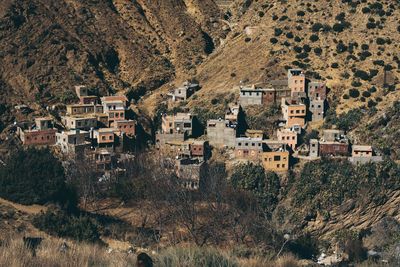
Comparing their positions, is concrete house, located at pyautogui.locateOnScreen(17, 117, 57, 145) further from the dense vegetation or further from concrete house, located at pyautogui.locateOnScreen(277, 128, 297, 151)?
the dense vegetation

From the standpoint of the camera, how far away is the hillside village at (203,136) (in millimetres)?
79312

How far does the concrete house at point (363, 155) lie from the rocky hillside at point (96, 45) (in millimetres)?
37346

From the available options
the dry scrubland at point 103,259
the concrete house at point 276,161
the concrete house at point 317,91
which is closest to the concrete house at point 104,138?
the concrete house at point 276,161

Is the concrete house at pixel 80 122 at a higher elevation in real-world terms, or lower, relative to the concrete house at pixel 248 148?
Result: higher

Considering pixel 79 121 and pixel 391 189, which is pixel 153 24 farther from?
pixel 391 189

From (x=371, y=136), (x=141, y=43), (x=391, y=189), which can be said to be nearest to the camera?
(x=391, y=189)

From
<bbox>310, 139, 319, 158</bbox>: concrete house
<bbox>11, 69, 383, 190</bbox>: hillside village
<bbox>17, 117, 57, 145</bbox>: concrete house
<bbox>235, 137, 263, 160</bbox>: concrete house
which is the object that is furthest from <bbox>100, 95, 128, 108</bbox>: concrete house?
<bbox>310, 139, 319, 158</bbox>: concrete house

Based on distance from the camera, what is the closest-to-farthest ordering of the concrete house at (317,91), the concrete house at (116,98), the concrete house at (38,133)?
1. the concrete house at (38,133)
2. the concrete house at (317,91)
3. the concrete house at (116,98)

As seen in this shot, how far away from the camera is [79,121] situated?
8588 centimetres

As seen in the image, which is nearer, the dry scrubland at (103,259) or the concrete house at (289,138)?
the dry scrubland at (103,259)

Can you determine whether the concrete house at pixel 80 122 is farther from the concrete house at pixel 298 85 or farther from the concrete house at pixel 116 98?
the concrete house at pixel 298 85

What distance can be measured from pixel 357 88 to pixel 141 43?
42279mm

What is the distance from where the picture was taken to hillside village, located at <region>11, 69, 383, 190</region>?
79312mm

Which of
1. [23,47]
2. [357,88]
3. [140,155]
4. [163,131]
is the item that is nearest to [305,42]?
[357,88]
